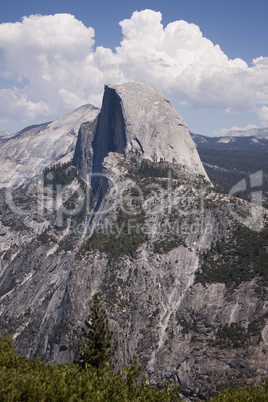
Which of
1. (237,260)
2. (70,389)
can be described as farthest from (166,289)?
(70,389)

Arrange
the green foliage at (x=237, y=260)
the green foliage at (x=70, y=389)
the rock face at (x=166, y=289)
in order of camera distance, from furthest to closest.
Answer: the green foliage at (x=237, y=260)
the rock face at (x=166, y=289)
the green foliage at (x=70, y=389)

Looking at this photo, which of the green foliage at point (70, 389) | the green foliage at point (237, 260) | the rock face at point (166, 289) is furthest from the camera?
the green foliage at point (237, 260)

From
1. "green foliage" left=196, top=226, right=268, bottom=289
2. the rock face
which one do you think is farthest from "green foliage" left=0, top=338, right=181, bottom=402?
"green foliage" left=196, top=226, right=268, bottom=289

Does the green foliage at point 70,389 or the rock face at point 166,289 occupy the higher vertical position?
the green foliage at point 70,389

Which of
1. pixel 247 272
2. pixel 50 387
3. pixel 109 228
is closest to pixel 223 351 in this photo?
pixel 247 272

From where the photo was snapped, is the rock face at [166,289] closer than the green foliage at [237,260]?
Yes

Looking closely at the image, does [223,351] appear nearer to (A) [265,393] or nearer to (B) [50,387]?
(A) [265,393]

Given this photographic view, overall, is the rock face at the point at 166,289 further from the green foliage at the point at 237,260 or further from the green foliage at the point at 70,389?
the green foliage at the point at 70,389

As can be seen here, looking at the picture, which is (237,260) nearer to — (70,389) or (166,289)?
(166,289)

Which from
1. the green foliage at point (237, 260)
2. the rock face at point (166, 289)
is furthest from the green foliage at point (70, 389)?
the green foliage at point (237, 260)
